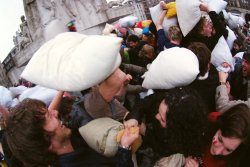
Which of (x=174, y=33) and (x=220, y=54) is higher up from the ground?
(x=174, y=33)

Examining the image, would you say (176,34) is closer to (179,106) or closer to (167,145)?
(179,106)

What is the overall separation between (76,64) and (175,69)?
709 mm

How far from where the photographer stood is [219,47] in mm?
1818

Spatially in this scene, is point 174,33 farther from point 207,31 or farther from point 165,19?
point 207,31

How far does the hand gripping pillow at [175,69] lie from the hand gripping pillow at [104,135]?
494 millimetres

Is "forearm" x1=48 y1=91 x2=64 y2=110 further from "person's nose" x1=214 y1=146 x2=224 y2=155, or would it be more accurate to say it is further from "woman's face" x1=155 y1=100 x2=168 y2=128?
"person's nose" x1=214 y1=146 x2=224 y2=155

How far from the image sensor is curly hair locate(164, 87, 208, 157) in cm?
103

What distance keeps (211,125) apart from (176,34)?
1063 millimetres

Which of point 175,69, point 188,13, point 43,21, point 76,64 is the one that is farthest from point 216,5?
point 43,21

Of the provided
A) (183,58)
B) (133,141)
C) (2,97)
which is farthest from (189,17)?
(2,97)

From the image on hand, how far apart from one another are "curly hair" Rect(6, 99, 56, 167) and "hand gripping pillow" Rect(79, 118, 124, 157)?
0.83 ft

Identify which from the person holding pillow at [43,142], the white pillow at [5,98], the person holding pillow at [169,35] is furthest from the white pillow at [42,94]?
the person holding pillow at [169,35]

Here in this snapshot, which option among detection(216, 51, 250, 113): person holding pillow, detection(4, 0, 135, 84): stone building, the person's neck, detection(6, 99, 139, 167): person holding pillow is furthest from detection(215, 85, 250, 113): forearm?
detection(4, 0, 135, 84): stone building

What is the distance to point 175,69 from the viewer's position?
3.91 ft
